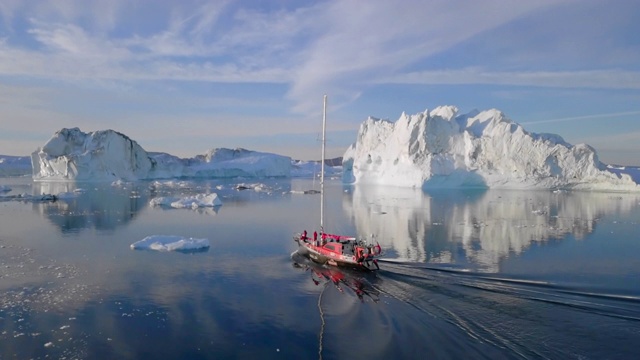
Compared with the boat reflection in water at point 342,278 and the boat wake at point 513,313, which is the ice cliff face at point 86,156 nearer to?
the boat reflection in water at point 342,278

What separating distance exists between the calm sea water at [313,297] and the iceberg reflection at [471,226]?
0.44 feet

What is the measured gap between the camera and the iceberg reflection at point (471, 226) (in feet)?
40.5

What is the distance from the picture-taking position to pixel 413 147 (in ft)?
143

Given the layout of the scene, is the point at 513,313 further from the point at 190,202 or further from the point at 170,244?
the point at 190,202

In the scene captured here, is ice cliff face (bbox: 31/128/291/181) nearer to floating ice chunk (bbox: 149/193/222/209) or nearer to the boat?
floating ice chunk (bbox: 149/193/222/209)

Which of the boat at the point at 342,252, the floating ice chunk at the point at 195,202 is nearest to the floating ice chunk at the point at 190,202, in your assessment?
the floating ice chunk at the point at 195,202

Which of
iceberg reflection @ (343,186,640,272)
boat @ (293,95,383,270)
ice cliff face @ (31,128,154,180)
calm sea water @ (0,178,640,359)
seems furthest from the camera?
ice cliff face @ (31,128,154,180)

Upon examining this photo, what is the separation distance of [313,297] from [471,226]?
34.8 ft

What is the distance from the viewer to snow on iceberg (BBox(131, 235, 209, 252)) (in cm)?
1244

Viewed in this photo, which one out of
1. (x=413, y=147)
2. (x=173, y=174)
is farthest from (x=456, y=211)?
(x=173, y=174)

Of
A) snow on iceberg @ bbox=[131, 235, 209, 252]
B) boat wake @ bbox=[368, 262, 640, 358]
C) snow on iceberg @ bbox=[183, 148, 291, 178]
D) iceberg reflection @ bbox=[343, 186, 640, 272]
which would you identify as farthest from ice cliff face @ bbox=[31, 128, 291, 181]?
boat wake @ bbox=[368, 262, 640, 358]

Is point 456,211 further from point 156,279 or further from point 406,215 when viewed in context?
point 156,279

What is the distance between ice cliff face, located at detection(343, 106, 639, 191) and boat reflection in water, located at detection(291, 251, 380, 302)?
32629 millimetres

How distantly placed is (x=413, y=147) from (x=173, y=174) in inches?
1307
